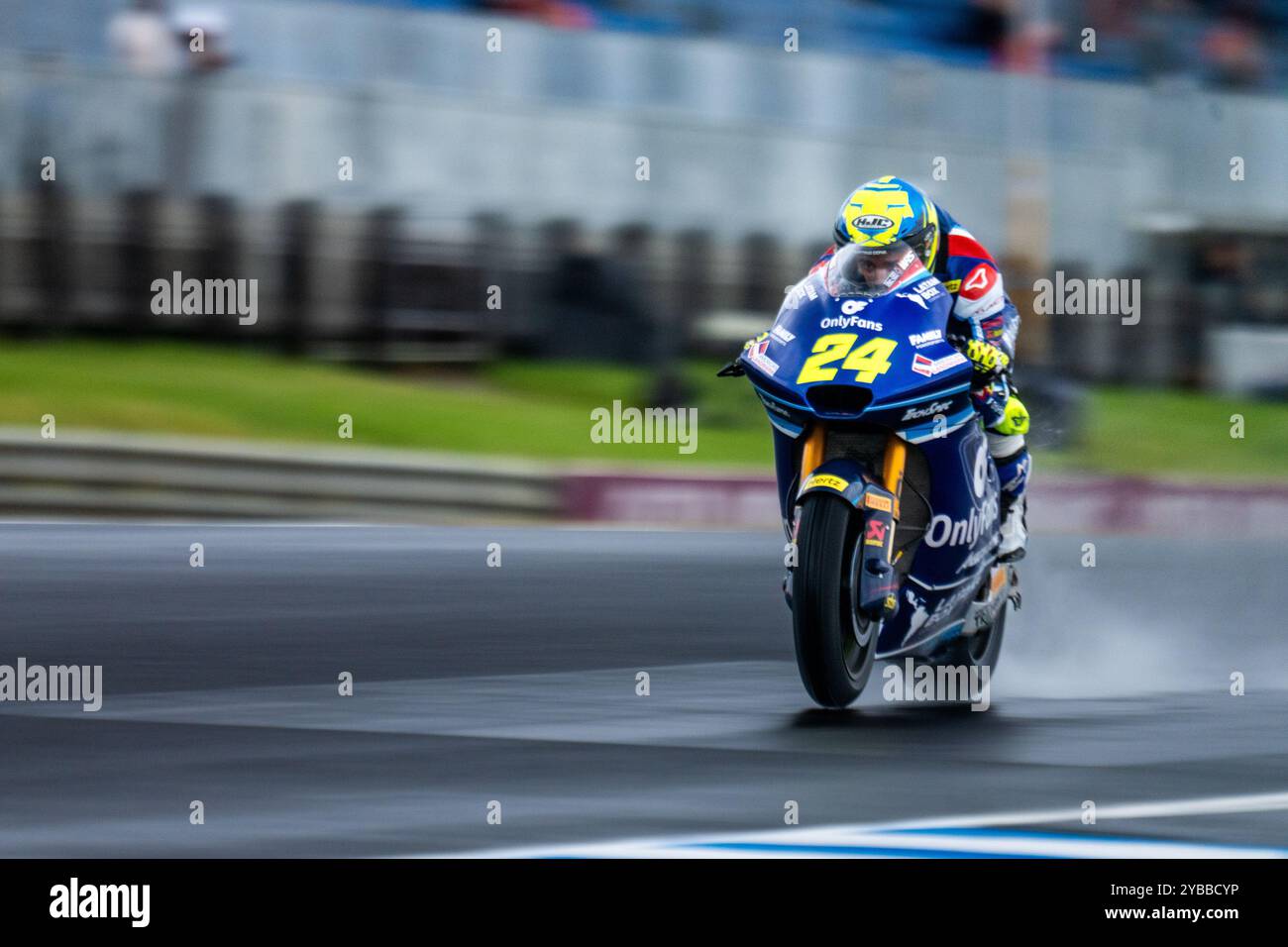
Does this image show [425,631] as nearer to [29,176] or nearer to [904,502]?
[904,502]

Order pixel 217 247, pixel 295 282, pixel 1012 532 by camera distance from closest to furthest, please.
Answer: pixel 1012 532 → pixel 217 247 → pixel 295 282

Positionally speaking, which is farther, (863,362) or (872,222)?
(872,222)

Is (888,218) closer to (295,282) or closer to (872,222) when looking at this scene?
(872,222)

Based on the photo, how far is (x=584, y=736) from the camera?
7.16 m

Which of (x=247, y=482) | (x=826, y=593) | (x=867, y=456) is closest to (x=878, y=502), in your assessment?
(x=867, y=456)

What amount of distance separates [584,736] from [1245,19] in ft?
65.8

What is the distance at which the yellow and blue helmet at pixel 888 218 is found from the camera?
7.55m

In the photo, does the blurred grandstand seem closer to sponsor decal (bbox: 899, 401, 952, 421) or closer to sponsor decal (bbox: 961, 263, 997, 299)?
sponsor decal (bbox: 961, 263, 997, 299)

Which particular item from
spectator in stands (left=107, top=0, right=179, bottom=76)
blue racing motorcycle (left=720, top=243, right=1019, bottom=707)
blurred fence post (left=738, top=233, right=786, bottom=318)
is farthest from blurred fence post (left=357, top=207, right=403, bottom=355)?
blue racing motorcycle (left=720, top=243, right=1019, bottom=707)

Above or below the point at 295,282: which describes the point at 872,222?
below

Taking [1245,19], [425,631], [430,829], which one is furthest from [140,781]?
[1245,19]

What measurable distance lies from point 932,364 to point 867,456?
37 centimetres

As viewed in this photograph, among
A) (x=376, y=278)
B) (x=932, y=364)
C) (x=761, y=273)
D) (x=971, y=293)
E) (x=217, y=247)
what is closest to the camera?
(x=932, y=364)

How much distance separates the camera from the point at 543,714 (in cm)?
761
